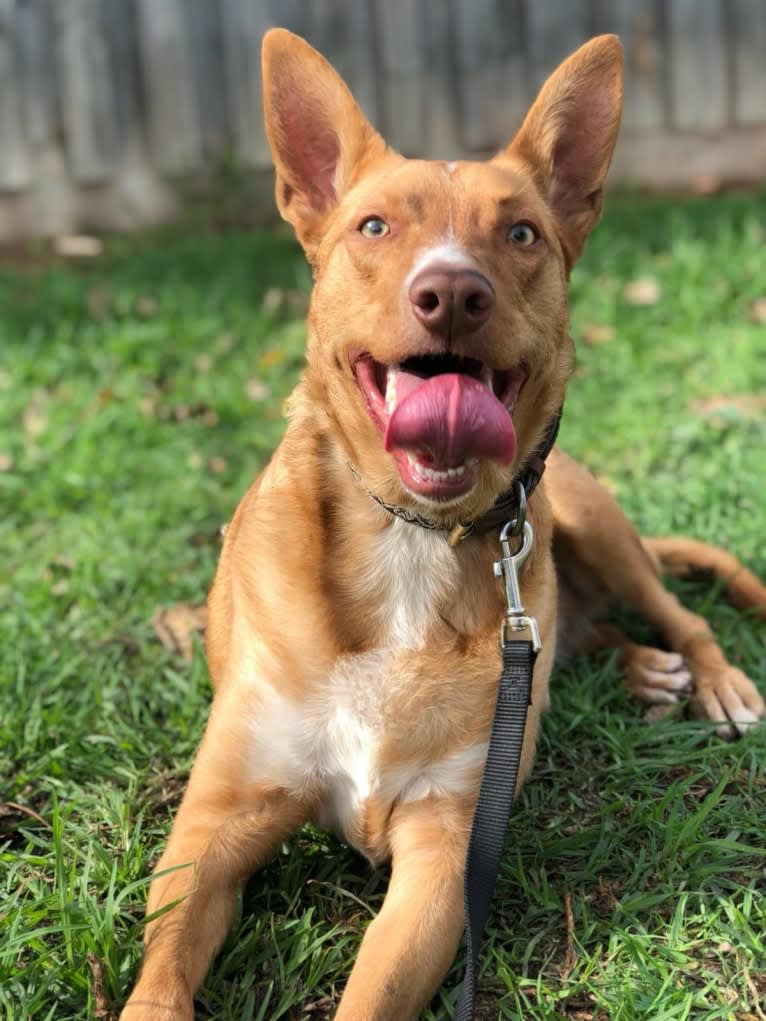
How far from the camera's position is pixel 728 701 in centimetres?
354

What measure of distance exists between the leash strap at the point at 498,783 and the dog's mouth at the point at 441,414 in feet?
1.46

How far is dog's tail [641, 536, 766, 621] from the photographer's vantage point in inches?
161

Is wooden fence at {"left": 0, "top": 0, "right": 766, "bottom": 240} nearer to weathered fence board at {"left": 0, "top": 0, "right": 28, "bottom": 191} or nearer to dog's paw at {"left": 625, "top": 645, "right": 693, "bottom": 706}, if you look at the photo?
weathered fence board at {"left": 0, "top": 0, "right": 28, "bottom": 191}

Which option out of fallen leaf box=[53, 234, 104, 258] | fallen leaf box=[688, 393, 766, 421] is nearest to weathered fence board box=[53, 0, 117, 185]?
fallen leaf box=[53, 234, 104, 258]

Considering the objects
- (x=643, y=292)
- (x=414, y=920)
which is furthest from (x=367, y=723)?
(x=643, y=292)

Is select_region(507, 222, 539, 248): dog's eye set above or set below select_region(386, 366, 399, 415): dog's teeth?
above

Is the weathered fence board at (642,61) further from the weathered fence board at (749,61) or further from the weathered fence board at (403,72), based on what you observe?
the weathered fence board at (403,72)

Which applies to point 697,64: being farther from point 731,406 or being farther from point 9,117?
point 9,117

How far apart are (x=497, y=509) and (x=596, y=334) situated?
152 inches

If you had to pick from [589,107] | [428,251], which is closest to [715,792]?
[428,251]

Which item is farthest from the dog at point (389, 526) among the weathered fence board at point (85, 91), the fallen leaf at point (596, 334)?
the weathered fence board at point (85, 91)

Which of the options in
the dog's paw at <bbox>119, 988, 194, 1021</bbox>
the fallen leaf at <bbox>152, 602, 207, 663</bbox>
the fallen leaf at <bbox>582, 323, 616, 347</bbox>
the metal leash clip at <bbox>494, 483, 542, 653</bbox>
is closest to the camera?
the dog's paw at <bbox>119, 988, 194, 1021</bbox>

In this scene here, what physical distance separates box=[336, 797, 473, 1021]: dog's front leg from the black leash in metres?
0.08

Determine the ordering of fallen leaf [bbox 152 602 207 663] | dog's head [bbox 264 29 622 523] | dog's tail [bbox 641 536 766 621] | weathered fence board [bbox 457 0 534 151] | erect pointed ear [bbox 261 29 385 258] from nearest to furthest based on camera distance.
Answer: dog's head [bbox 264 29 622 523] < erect pointed ear [bbox 261 29 385 258] < fallen leaf [bbox 152 602 207 663] < dog's tail [bbox 641 536 766 621] < weathered fence board [bbox 457 0 534 151]
